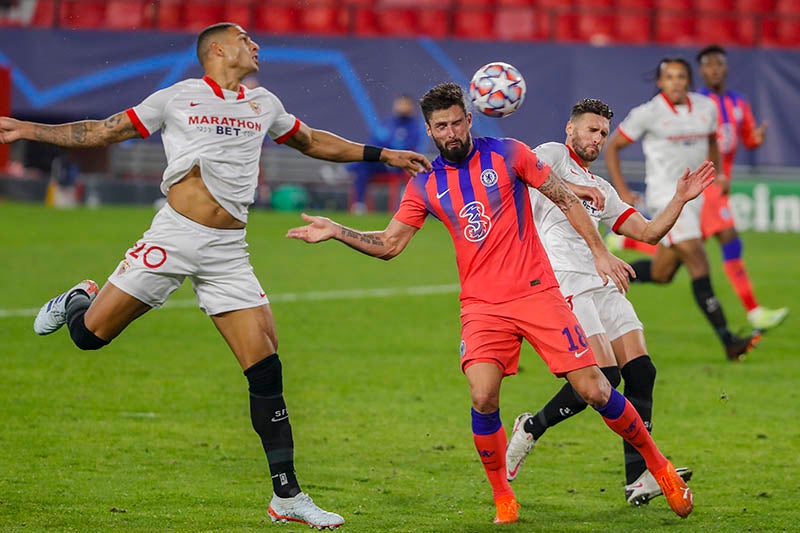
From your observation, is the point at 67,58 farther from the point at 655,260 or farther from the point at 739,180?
the point at 655,260

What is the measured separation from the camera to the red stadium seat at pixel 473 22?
1203 inches

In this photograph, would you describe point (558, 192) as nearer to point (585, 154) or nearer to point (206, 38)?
point (585, 154)

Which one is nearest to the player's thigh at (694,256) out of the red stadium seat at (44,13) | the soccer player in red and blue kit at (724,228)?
the soccer player in red and blue kit at (724,228)

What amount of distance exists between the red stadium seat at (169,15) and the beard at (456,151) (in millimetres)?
24803

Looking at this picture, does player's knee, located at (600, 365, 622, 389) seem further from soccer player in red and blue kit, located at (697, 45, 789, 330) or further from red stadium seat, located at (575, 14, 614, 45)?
red stadium seat, located at (575, 14, 614, 45)

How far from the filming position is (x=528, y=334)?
6371 mm

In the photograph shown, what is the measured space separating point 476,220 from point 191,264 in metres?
1.38

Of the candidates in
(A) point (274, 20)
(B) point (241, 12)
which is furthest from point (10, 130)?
(A) point (274, 20)

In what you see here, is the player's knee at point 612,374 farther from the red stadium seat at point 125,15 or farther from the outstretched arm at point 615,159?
the red stadium seat at point 125,15

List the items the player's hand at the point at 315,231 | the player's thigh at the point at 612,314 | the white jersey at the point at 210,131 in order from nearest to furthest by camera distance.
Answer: the player's hand at the point at 315,231 < the white jersey at the point at 210,131 < the player's thigh at the point at 612,314

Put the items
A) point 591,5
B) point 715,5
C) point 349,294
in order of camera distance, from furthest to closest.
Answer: point 715,5
point 591,5
point 349,294

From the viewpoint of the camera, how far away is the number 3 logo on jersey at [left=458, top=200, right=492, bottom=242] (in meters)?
6.42

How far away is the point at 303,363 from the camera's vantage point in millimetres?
11352

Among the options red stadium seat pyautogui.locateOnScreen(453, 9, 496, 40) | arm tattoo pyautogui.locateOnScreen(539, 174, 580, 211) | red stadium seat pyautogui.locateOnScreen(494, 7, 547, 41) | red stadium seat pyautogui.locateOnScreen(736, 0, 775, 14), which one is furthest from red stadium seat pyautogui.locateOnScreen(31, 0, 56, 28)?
arm tattoo pyautogui.locateOnScreen(539, 174, 580, 211)
